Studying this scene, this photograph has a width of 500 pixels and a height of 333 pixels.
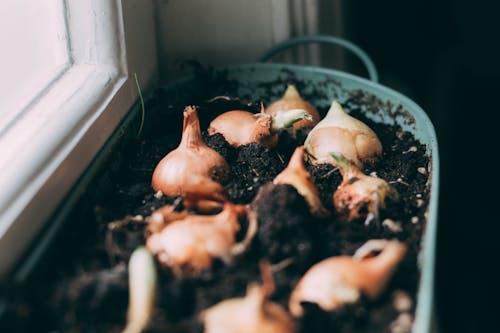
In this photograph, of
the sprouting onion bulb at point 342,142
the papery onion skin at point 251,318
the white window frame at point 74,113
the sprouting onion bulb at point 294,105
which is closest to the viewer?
the papery onion skin at point 251,318

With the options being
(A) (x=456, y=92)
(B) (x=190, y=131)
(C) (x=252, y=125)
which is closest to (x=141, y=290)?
(B) (x=190, y=131)

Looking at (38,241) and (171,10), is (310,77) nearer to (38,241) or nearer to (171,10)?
(171,10)

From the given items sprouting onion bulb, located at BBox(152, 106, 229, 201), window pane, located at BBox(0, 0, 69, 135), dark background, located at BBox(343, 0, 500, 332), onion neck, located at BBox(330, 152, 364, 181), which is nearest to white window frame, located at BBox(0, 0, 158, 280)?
window pane, located at BBox(0, 0, 69, 135)

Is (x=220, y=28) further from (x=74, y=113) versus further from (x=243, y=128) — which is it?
(x=74, y=113)

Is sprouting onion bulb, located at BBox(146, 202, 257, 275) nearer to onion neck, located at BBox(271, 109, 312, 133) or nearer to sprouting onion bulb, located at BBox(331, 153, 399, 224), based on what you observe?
sprouting onion bulb, located at BBox(331, 153, 399, 224)

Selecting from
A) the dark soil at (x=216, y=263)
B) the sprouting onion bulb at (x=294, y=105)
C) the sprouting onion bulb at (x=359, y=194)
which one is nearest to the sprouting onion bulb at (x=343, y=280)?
the dark soil at (x=216, y=263)

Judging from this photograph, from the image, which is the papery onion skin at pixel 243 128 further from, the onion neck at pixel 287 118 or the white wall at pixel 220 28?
the white wall at pixel 220 28
